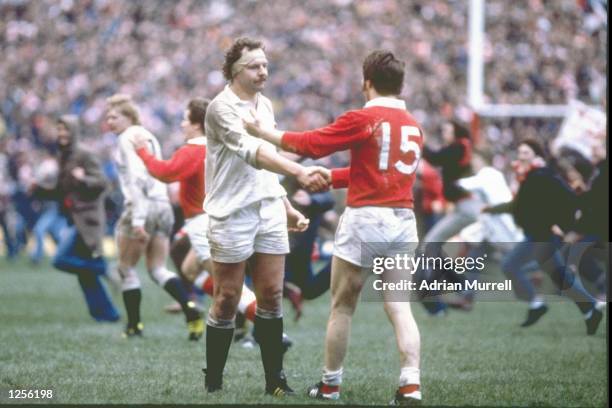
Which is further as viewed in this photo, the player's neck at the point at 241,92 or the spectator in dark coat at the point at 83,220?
the spectator in dark coat at the point at 83,220

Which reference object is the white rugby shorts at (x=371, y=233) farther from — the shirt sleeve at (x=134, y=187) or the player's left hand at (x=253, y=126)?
the shirt sleeve at (x=134, y=187)

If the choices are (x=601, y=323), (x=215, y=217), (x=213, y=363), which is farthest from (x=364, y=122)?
(x=601, y=323)

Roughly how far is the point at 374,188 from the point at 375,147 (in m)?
0.23

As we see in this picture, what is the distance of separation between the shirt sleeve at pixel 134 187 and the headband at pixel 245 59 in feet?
10.2

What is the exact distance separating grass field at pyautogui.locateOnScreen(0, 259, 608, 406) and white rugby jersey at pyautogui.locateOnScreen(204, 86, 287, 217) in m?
1.14

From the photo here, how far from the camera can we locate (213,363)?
268 inches

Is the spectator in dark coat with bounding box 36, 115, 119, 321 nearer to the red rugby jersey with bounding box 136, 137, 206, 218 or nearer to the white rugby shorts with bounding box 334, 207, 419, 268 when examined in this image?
the red rugby jersey with bounding box 136, 137, 206, 218

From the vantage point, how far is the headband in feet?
21.6

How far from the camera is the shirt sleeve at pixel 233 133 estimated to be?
6.25 meters

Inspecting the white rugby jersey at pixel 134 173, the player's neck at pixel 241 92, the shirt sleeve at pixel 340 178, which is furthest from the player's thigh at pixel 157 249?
the shirt sleeve at pixel 340 178

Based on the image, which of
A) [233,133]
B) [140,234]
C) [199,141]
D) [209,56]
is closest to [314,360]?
[199,141]

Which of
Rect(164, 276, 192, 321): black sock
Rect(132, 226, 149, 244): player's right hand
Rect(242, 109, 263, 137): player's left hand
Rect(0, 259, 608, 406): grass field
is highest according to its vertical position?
Rect(242, 109, 263, 137): player's left hand

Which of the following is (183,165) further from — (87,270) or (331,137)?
(87,270)

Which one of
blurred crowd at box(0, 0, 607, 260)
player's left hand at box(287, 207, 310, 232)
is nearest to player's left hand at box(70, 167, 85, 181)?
player's left hand at box(287, 207, 310, 232)
